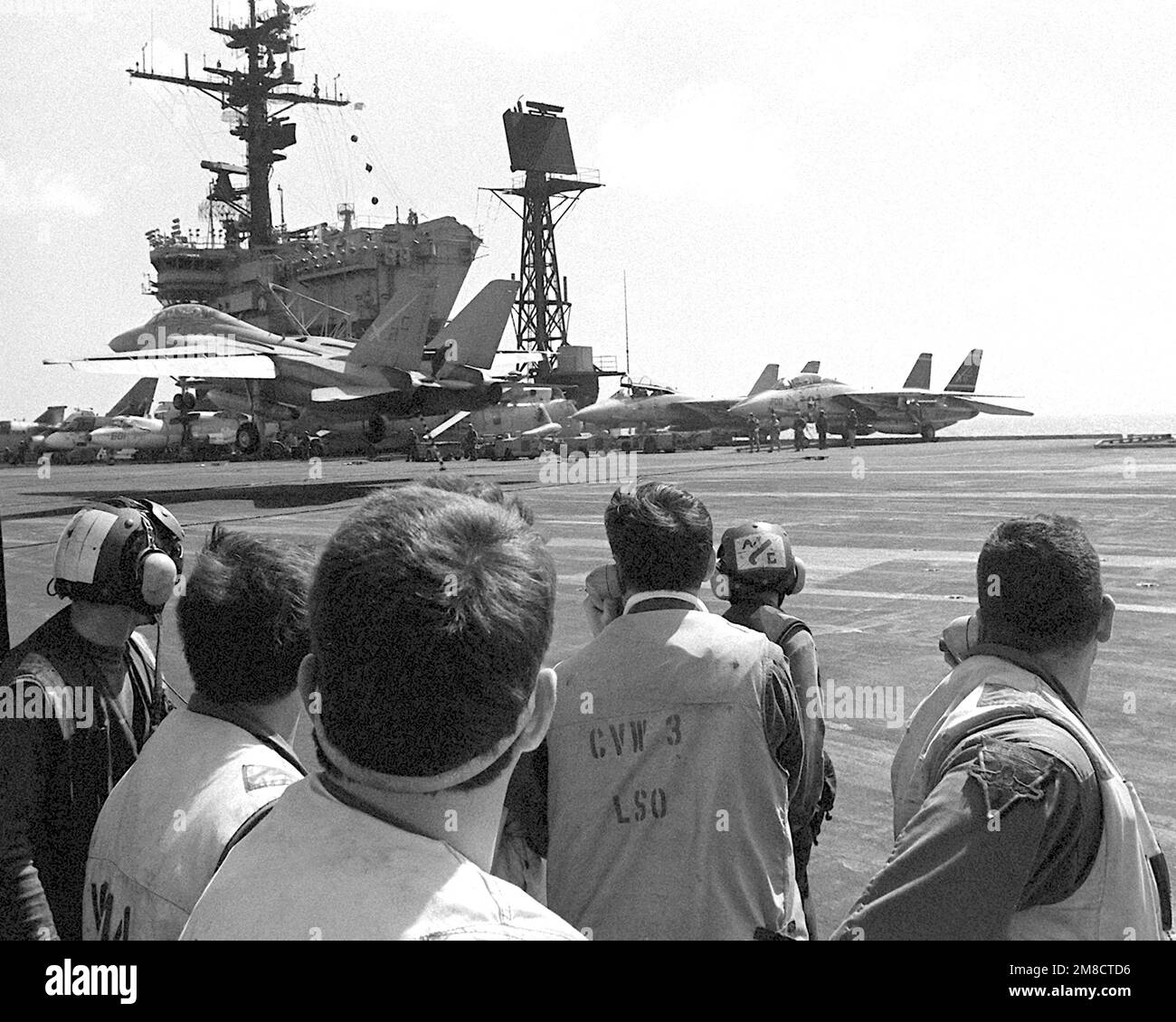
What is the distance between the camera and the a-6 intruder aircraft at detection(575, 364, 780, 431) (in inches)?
2103

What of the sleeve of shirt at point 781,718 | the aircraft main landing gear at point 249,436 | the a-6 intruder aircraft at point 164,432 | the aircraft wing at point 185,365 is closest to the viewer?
the sleeve of shirt at point 781,718

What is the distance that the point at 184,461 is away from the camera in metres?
49.7

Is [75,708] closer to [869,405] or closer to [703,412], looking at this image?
[703,412]

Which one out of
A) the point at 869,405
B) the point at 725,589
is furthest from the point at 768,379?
the point at 725,589

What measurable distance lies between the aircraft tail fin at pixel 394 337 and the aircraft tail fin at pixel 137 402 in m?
28.3

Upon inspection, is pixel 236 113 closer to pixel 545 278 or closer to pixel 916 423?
pixel 545 278

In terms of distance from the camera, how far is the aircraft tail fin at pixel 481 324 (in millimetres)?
32156

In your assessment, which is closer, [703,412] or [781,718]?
[781,718]

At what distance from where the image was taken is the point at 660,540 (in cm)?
321

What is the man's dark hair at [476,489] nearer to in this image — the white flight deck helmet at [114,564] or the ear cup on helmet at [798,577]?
the white flight deck helmet at [114,564]

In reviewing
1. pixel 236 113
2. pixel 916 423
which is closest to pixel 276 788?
pixel 916 423

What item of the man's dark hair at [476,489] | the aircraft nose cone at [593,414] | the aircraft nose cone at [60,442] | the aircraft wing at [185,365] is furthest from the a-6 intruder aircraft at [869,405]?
the man's dark hair at [476,489]

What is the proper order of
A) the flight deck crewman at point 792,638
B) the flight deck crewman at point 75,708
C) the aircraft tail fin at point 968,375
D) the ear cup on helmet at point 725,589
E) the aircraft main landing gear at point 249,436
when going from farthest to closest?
the aircraft tail fin at point 968,375 → the aircraft main landing gear at point 249,436 → the ear cup on helmet at point 725,589 → the flight deck crewman at point 792,638 → the flight deck crewman at point 75,708

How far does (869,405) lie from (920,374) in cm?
1370
